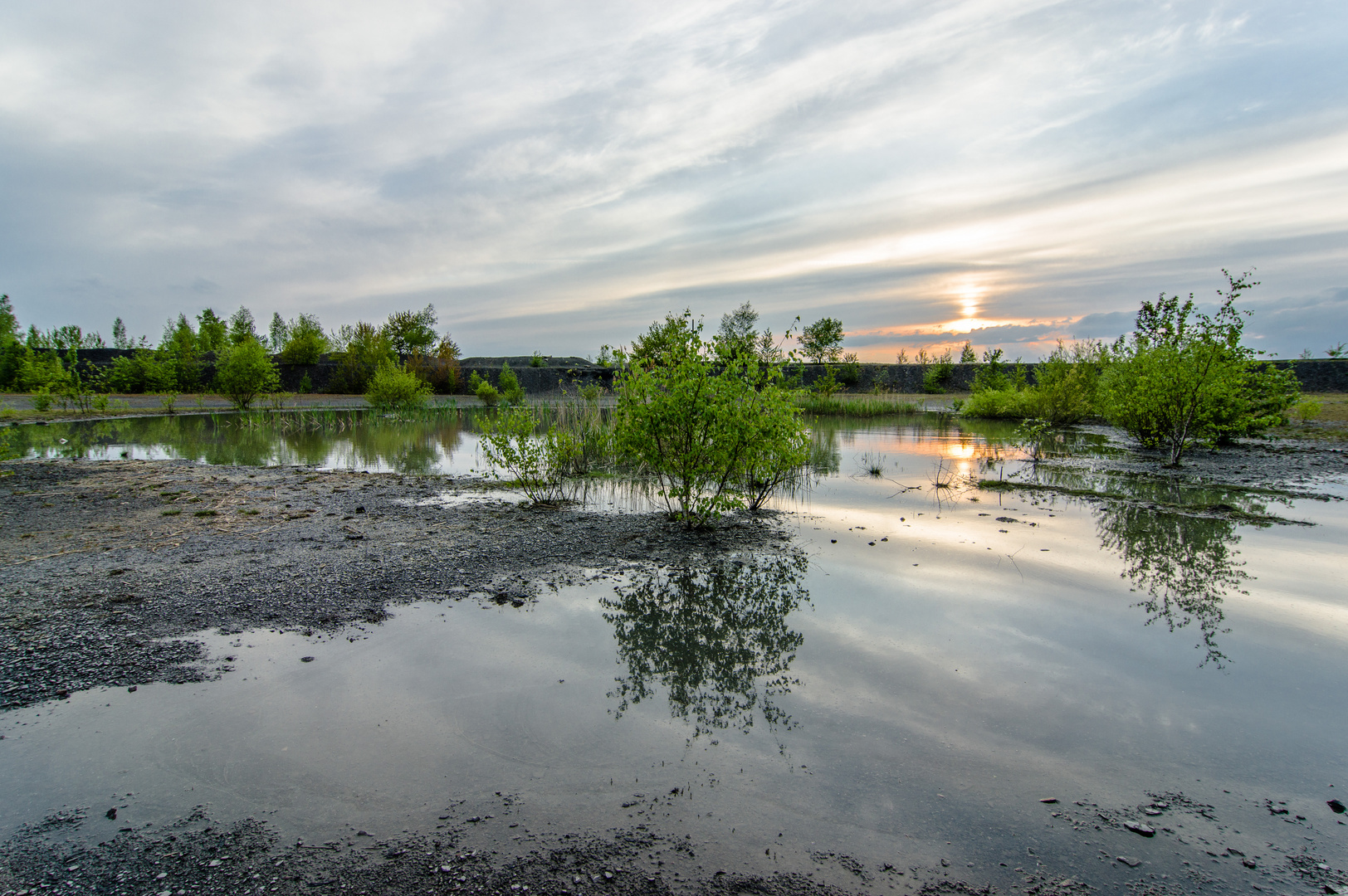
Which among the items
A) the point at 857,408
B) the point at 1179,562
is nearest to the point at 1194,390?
the point at 1179,562

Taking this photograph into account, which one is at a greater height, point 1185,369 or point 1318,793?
point 1185,369

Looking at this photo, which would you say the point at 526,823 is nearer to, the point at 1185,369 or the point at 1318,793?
the point at 1318,793

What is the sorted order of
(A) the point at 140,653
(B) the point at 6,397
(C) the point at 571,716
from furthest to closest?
(B) the point at 6,397 < (A) the point at 140,653 < (C) the point at 571,716

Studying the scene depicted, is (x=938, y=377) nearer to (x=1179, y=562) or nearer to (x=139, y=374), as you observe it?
(x=1179, y=562)

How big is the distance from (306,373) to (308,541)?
47.5m

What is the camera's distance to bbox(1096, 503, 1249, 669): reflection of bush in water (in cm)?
545

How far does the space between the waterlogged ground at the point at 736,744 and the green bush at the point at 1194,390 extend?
7560 millimetres

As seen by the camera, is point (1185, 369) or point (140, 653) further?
point (1185, 369)

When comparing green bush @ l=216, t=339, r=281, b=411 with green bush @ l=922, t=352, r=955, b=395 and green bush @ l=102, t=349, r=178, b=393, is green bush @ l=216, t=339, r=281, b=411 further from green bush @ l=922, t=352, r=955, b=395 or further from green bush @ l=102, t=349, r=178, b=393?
green bush @ l=922, t=352, r=955, b=395

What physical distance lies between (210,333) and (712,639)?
6799 cm

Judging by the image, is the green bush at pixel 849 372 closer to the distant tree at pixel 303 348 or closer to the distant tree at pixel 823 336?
the distant tree at pixel 823 336

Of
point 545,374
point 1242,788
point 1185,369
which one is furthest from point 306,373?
point 1242,788

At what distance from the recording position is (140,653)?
4.33m

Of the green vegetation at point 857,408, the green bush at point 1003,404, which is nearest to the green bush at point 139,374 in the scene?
the green vegetation at point 857,408
